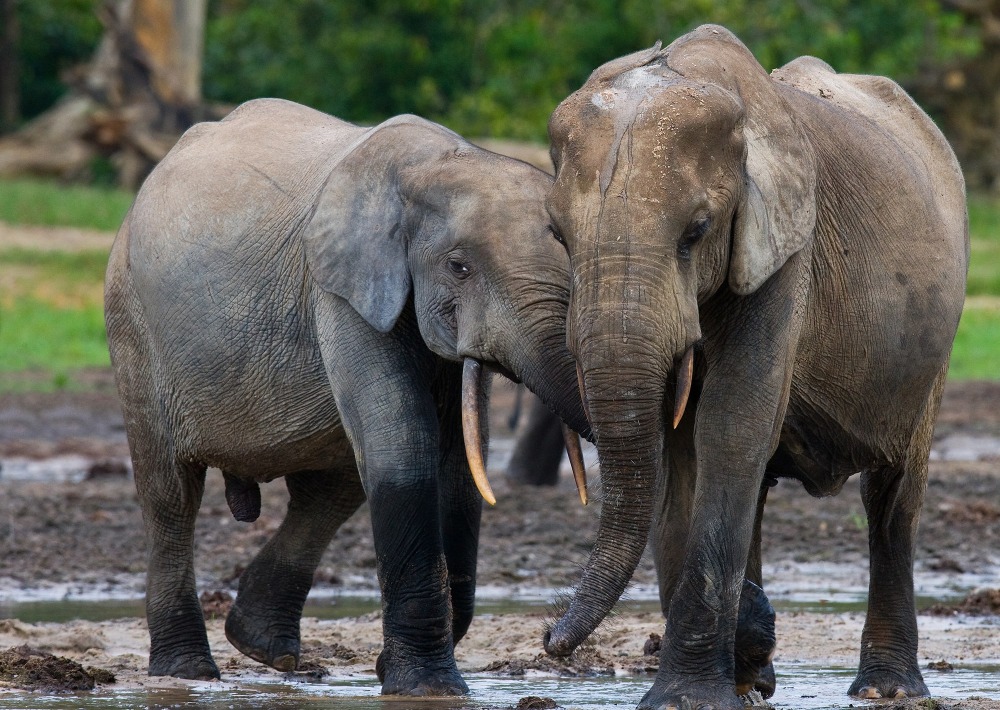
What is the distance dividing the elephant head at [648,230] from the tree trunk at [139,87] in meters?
21.8

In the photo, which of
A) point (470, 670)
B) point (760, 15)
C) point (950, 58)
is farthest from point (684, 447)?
point (950, 58)

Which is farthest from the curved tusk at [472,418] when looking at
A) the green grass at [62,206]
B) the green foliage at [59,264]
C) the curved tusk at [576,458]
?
the green grass at [62,206]

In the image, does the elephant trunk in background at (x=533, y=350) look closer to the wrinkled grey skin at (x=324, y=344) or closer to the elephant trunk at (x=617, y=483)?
the wrinkled grey skin at (x=324, y=344)

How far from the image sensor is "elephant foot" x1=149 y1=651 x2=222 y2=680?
686 cm

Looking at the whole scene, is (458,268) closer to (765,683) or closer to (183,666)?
(765,683)

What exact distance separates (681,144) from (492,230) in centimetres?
92

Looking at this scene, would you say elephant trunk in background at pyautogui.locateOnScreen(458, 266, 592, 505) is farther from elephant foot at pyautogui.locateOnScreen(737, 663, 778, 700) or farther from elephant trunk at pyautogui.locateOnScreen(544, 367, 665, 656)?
elephant foot at pyautogui.locateOnScreen(737, 663, 778, 700)

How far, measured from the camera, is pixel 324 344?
20.7ft

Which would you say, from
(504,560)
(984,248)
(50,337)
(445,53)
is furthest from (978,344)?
(445,53)

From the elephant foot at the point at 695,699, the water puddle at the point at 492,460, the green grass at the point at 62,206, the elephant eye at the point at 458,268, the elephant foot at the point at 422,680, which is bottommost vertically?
the water puddle at the point at 492,460

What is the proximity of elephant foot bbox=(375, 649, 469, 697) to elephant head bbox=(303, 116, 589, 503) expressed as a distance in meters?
0.71

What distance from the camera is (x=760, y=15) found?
27531mm

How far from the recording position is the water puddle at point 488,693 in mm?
5883

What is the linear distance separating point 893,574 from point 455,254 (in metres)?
1.98
